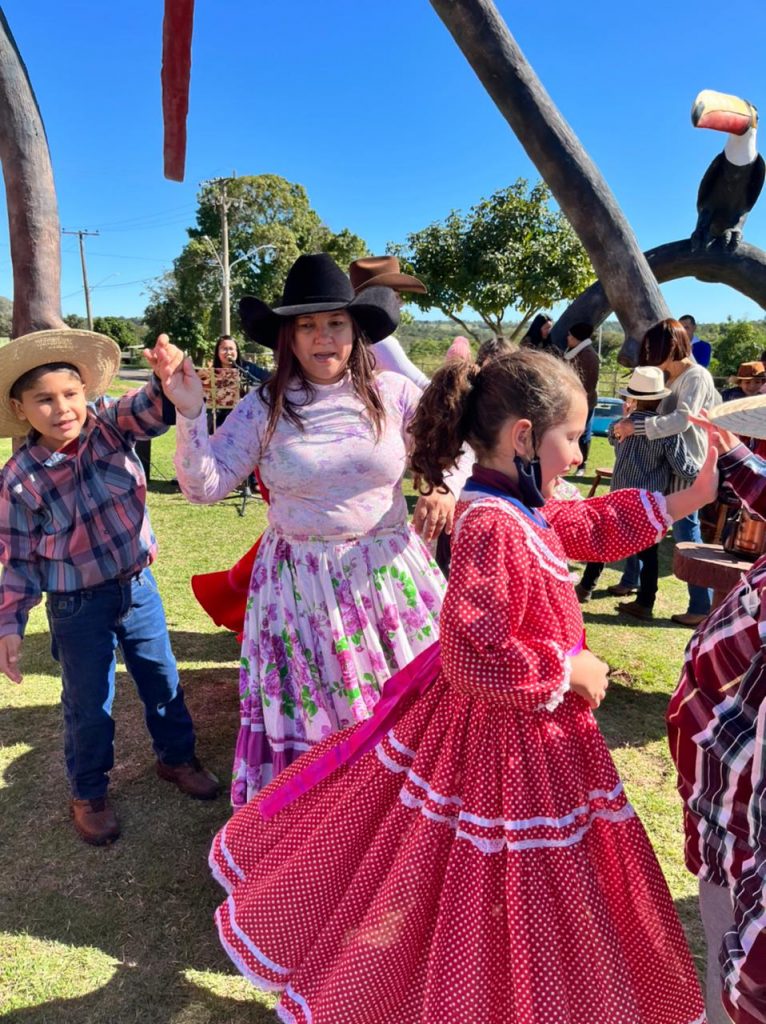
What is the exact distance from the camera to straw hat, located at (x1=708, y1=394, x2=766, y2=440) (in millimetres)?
1299

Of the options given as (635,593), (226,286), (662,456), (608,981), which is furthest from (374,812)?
(226,286)

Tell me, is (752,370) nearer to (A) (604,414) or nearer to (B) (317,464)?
(B) (317,464)

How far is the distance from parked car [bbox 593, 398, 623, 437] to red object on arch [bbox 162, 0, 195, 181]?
553 inches

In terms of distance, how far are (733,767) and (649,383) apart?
11.1 ft

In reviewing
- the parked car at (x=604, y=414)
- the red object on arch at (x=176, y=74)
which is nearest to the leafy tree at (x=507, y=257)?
the parked car at (x=604, y=414)

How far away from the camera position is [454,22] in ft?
13.3

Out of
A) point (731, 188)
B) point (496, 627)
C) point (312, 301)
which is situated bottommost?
point (496, 627)

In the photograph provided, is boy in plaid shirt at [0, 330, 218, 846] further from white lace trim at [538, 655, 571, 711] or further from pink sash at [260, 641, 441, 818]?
white lace trim at [538, 655, 571, 711]

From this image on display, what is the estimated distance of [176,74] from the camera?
2.66 metres

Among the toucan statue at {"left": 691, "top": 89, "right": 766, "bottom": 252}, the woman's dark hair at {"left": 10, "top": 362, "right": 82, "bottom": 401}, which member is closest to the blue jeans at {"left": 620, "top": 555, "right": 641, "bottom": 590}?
the toucan statue at {"left": 691, "top": 89, "right": 766, "bottom": 252}

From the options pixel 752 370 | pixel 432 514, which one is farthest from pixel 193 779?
pixel 752 370

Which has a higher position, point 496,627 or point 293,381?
point 293,381

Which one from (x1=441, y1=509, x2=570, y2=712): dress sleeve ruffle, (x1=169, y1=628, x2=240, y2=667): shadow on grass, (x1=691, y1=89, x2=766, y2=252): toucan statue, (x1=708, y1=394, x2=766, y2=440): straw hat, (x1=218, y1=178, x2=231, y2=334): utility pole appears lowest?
(x1=169, y1=628, x2=240, y2=667): shadow on grass

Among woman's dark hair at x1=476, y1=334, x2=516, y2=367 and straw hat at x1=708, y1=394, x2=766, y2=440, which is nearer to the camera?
straw hat at x1=708, y1=394, x2=766, y2=440
